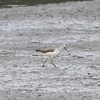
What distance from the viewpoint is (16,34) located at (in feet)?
68.5

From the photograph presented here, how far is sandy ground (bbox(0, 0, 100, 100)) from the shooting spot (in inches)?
457

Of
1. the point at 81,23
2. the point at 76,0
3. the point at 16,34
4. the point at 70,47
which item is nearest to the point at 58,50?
the point at 70,47

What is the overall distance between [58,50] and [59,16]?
40.2ft

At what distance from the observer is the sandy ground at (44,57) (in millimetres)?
11602

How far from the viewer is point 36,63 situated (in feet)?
49.2

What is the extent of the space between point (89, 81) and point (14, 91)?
1875 mm

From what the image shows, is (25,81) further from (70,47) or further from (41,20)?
(41,20)

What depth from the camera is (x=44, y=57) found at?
52.7 feet

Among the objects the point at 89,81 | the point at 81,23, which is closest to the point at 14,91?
the point at 89,81

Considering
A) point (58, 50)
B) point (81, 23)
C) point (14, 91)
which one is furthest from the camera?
point (81, 23)

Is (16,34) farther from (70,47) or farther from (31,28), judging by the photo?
(70,47)

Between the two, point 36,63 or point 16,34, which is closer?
point 36,63

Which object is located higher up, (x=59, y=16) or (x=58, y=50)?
(x=58, y=50)

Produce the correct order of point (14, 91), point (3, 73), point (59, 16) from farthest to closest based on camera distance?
point (59, 16)
point (3, 73)
point (14, 91)
